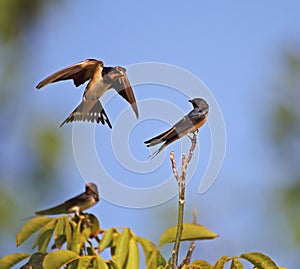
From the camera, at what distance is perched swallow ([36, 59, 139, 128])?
2.52 meters

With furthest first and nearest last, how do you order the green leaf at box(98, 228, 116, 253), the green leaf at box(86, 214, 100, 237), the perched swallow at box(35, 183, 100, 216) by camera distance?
the perched swallow at box(35, 183, 100, 216) < the green leaf at box(86, 214, 100, 237) < the green leaf at box(98, 228, 116, 253)

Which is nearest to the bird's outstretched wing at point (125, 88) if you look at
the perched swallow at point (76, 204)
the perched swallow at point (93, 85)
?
the perched swallow at point (93, 85)

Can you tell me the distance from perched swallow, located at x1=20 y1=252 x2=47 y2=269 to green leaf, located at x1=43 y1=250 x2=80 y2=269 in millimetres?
50

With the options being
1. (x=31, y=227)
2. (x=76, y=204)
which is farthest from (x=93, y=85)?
(x=76, y=204)

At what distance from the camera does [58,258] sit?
9.01 ft

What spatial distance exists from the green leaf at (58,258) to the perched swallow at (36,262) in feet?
0.16

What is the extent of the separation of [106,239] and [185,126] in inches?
28.5

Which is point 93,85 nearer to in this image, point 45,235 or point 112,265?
point 112,265

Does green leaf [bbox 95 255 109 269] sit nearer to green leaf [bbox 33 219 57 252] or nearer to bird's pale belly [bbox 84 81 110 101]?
green leaf [bbox 33 219 57 252]

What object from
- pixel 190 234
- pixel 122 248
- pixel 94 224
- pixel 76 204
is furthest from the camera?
pixel 76 204

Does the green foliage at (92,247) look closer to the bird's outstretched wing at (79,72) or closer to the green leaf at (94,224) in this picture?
the green leaf at (94,224)

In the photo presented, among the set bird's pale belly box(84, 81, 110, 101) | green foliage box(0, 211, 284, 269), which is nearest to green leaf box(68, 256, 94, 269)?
green foliage box(0, 211, 284, 269)

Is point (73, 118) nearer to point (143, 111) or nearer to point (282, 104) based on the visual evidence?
point (143, 111)

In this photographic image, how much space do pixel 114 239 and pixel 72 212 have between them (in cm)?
51
